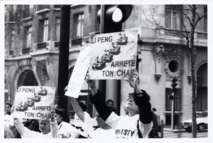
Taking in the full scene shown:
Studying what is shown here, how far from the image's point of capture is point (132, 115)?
353 centimetres

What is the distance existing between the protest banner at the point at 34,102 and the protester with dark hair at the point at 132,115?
4.27 feet

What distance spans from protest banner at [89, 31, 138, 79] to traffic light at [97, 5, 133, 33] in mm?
273

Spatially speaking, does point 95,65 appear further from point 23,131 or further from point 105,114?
point 23,131

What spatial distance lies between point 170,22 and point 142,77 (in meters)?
4.42

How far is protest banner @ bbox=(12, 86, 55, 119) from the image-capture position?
16.7ft

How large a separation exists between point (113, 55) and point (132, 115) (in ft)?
2.36

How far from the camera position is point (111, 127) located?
3994 millimetres

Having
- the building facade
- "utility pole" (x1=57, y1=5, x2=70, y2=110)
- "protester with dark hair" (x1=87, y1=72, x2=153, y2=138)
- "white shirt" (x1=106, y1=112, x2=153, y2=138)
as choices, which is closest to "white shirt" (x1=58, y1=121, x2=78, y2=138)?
the building facade

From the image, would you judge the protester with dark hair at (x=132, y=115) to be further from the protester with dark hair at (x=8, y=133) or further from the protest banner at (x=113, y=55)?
the protester with dark hair at (x=8, y=133)

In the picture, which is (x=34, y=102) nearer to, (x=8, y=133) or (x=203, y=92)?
(x=8, y=133)

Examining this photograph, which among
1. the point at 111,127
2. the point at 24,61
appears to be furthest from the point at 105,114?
the point at 24,61

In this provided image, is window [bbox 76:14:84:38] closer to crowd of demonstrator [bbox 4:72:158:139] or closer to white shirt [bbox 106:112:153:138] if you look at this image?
crowd of demonstrator [bbox 4:72:158:139]

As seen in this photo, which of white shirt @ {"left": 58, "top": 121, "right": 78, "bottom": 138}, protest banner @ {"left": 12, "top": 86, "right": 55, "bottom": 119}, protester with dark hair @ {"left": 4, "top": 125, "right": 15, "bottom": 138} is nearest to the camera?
white shirt @ {"left": 58, "top": 121, "right": 78, "bottom": 138}

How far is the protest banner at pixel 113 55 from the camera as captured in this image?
3.75 m
